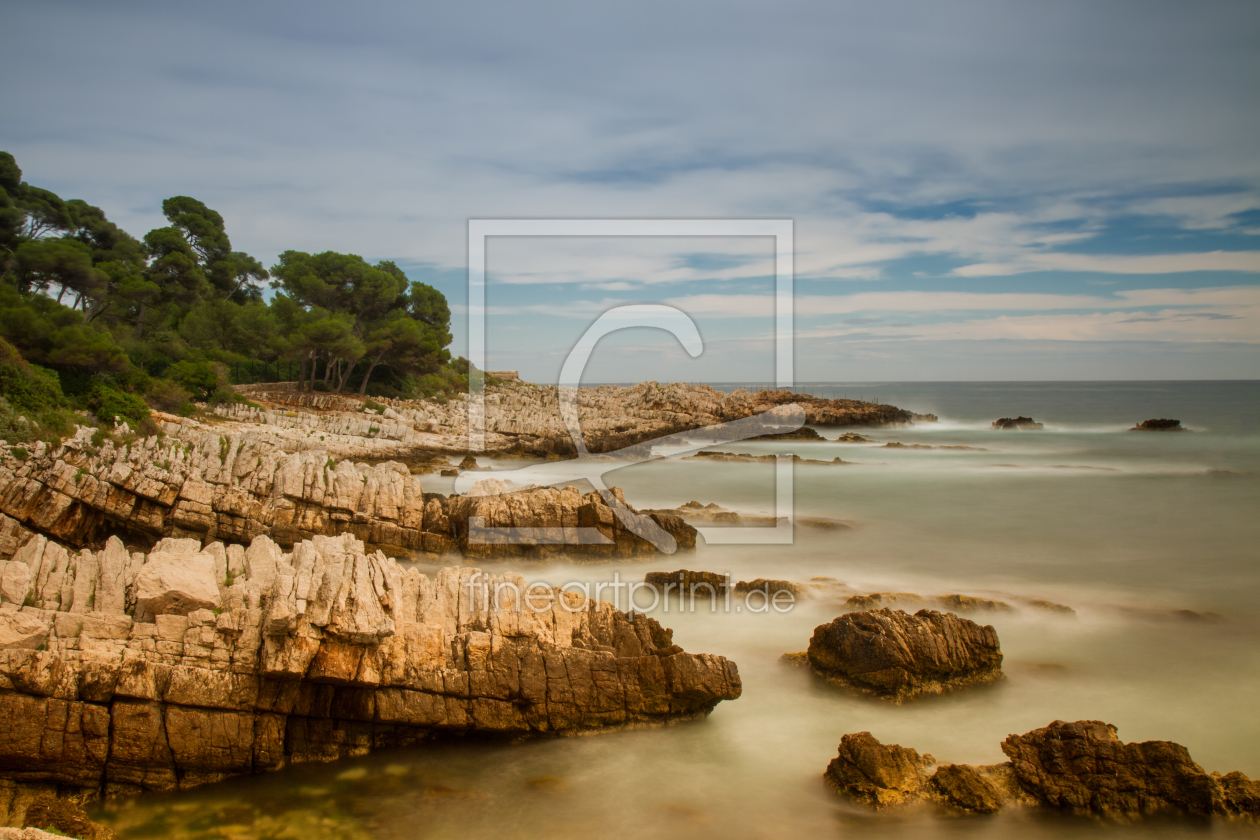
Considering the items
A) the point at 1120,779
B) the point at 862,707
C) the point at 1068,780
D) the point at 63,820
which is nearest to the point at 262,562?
the point at 63,820

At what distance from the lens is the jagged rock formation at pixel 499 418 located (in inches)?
1059

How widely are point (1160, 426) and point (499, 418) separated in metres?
42.1

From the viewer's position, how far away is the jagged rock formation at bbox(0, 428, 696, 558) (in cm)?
1200

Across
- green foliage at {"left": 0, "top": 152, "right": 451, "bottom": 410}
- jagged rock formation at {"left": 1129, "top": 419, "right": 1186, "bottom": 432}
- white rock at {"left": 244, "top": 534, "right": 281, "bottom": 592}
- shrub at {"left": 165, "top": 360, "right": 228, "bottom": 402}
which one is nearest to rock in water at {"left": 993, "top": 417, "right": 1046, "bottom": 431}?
jagged rock formation at {"left": 1129, "top": 419, "right": 1186, "bottom": 432}

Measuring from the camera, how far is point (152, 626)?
6.09 meters

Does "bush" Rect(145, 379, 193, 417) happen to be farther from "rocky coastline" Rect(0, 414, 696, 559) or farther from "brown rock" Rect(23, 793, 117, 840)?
"brown rock" Rect(23, 793, 117, 840)

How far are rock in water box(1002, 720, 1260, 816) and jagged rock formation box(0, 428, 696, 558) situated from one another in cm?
786

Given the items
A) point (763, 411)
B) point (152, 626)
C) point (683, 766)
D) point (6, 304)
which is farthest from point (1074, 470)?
point (6, 304)

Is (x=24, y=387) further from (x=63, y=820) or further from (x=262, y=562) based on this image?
(x=63, y=820)

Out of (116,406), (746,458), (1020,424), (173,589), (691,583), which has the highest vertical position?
(1020,424)

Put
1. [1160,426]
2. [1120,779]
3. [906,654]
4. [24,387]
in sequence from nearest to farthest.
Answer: [1120,779], [906,654], [24,387], [1160,426]

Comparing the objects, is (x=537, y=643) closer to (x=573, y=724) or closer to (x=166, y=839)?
(x=573, y=724)

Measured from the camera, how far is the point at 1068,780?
5.89m

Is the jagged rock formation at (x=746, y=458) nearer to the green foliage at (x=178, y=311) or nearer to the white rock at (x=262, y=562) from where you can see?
the green foliage at (x=178, y=311)
